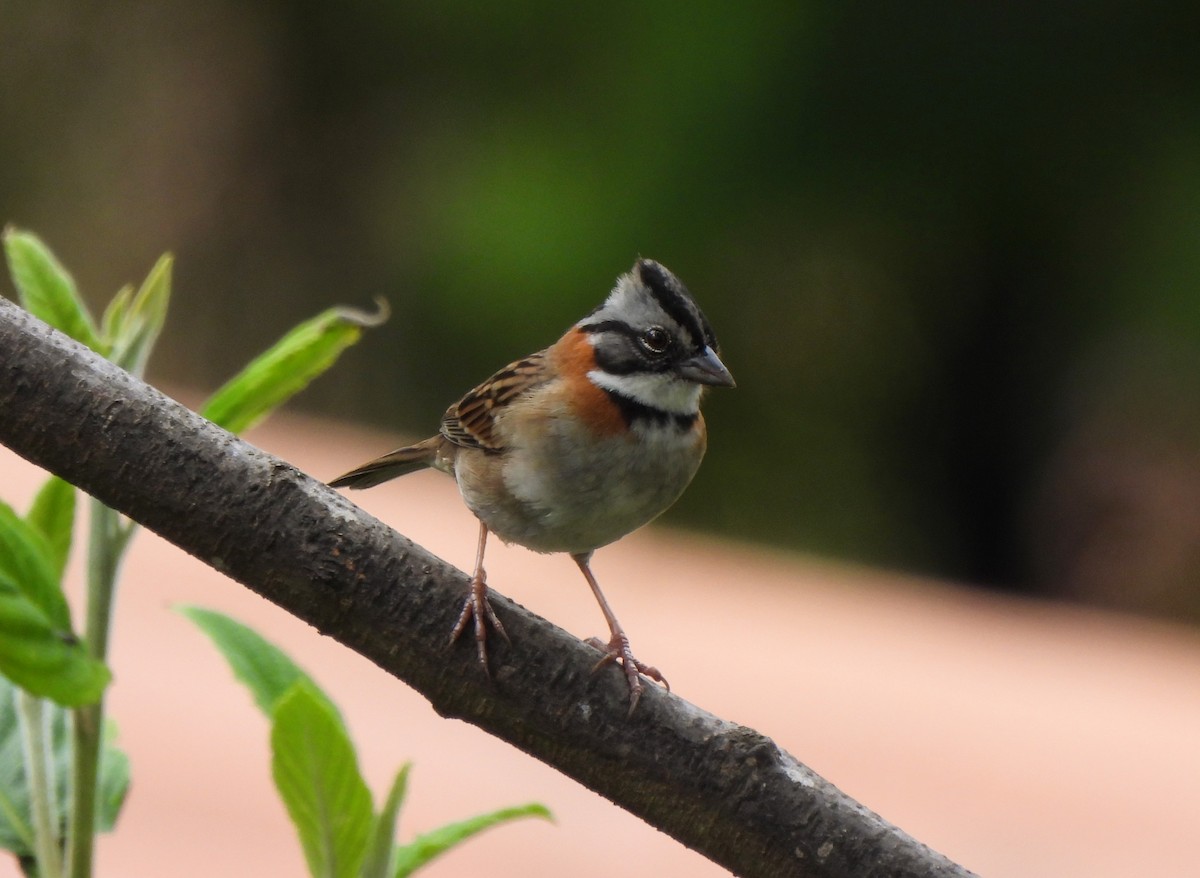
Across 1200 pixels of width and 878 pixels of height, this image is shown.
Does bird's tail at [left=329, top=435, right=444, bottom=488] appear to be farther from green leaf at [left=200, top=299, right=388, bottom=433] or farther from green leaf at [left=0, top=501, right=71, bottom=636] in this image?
green leaf at [left=0, top=501, right=71, bottom=636]

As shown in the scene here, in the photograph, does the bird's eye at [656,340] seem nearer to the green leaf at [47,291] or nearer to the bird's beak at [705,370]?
the bird's beak at [705,370]

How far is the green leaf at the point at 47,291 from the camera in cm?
137

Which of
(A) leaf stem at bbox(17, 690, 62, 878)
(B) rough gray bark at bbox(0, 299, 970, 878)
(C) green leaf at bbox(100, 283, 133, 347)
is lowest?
(A) leaf stem at bbox(17, 690, 62, 878)

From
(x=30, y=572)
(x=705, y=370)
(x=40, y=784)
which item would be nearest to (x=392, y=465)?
(x=705, y=370)

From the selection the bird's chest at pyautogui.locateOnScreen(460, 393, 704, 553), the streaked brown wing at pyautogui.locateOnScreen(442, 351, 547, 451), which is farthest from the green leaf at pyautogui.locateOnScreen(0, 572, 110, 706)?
the streaked brown wing at pyautogui.locateOnScreen(442, 351, 547, 451)

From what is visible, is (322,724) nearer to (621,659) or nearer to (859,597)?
(621,659)

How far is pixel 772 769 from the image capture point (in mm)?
1327

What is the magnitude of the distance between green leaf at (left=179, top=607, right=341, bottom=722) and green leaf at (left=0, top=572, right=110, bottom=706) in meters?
0.17

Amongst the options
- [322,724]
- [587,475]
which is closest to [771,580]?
[587,475]

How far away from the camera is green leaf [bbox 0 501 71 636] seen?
1.15m

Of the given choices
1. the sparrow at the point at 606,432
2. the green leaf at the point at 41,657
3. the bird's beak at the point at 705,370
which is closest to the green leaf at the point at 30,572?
the green leaf at the point at 41,657

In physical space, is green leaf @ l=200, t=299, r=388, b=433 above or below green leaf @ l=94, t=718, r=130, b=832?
above

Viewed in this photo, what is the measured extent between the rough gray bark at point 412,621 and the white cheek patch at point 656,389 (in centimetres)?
94

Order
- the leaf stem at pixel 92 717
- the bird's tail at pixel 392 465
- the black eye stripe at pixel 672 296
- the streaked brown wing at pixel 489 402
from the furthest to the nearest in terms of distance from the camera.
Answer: the bird's tail at pixel 392 465, the streaked brown wing at pixel 489 402, the black eye stripe at pixel 672 296, the leaf stem at pixel 92 717
